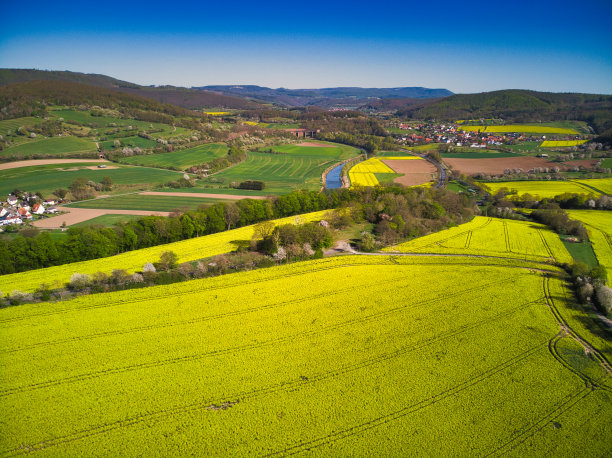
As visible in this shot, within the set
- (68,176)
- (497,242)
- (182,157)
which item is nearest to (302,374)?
(497,242)

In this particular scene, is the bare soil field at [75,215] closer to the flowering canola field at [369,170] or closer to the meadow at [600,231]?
the flowering canola field at [369,170]

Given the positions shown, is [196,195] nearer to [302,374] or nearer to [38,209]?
[38,209]

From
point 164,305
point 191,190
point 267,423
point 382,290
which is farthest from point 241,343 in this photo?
point 191,190

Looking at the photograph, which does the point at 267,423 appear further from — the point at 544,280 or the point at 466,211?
the point at 466,211

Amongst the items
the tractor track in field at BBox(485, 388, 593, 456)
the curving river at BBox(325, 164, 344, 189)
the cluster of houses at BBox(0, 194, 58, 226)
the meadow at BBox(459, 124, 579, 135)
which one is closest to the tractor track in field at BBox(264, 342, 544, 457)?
the tractor track in field at BBox(485, 388, 593, 456)

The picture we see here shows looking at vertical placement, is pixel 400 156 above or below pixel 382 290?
above

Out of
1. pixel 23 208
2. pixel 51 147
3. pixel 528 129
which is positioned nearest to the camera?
pixel 23 208
